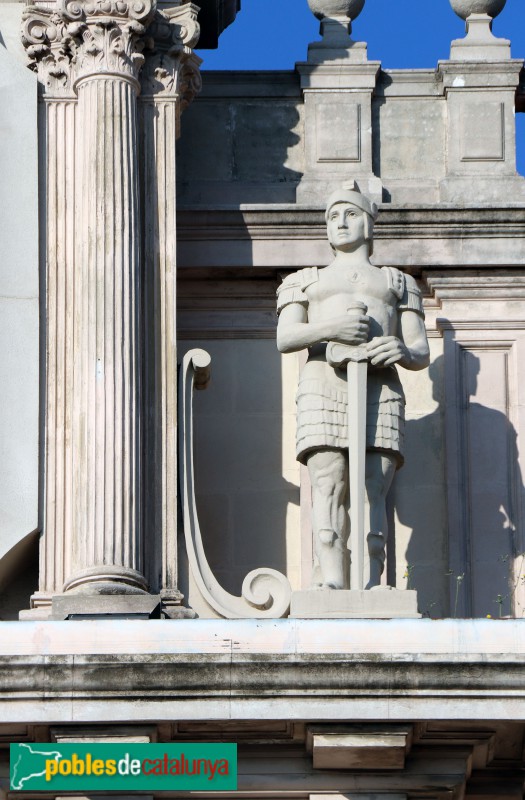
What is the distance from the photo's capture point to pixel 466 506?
71.5 feet

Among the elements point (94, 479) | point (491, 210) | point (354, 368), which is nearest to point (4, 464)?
point (94, 479)

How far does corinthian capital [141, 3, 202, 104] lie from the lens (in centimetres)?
2191

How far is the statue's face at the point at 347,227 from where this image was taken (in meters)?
20.9

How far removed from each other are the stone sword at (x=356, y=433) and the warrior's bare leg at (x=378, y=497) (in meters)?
0.15

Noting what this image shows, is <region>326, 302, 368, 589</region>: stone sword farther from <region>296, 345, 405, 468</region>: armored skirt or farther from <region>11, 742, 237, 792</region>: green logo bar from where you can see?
<region>11, 742, 237, 792</region>: green logo bar

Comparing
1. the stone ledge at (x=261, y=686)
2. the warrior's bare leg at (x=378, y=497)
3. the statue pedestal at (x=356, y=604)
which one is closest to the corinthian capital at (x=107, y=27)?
the warrior's bare leg at (x=378, y=497)

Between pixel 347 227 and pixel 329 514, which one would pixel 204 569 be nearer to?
pixel 329 514

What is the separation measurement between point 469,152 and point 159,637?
5391mm

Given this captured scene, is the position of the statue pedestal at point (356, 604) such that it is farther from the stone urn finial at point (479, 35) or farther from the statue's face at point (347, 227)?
the stone urn finial at point (479, 35)

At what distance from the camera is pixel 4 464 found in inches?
826

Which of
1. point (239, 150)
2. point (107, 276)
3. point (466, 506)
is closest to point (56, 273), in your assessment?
point (107, 276)

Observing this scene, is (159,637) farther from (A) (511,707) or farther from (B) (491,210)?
(B) (491,210)

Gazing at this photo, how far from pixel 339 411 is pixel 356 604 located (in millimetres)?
1392

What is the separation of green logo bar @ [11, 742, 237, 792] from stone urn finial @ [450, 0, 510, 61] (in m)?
6.47
